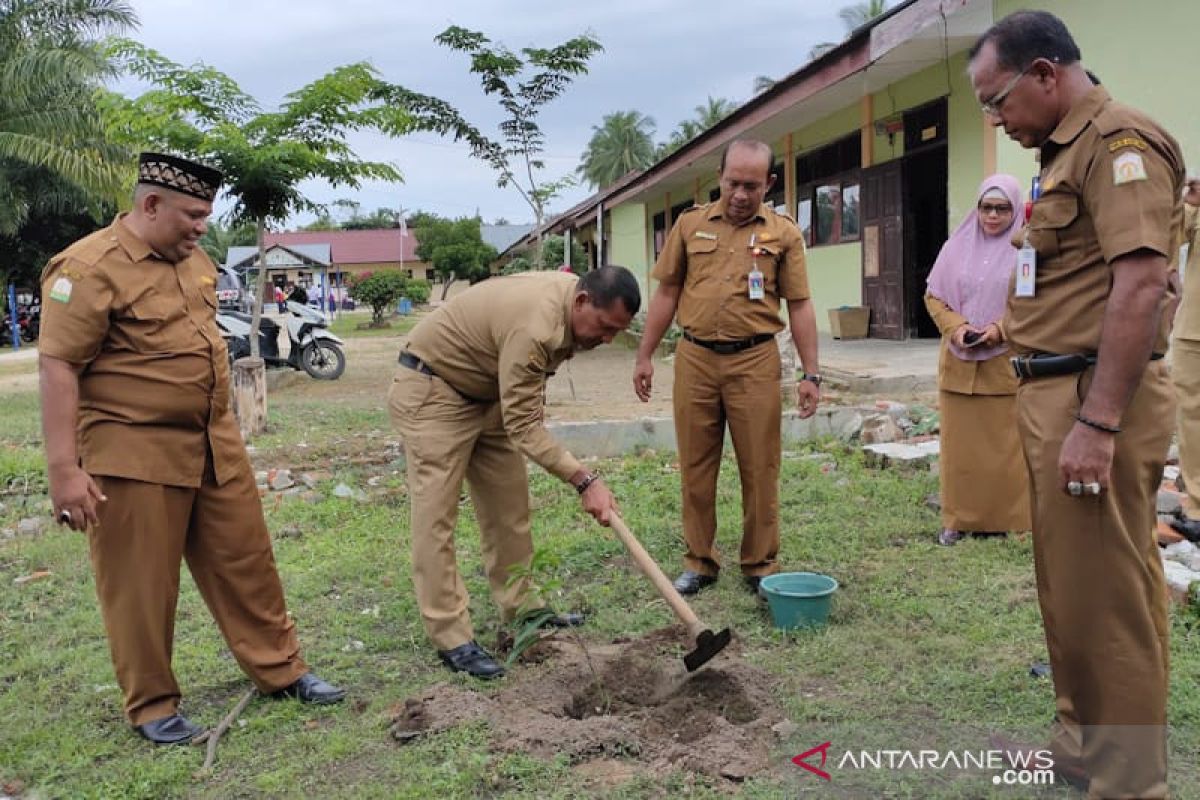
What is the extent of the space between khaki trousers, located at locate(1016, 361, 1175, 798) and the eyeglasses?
63 centimetres

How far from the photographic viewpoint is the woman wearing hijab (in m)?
4.18

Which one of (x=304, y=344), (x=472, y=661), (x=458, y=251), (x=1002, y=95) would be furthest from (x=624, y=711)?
(x=458, y=251)

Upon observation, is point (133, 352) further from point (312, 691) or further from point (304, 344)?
point (304, 344)

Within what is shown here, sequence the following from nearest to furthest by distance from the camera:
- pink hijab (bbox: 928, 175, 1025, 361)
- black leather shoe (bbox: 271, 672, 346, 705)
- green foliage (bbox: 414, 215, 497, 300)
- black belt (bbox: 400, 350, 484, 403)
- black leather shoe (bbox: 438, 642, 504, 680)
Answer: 1. black leather shoe (bbox: 271, 672, 346, 705)
2. black leather shoe (bbox: 438, 642, 504, 680)
3. black belt (bbox: 400, 350, 484, 403)
4. pink hijab (bbox: 928, 175, 1025, 361)
5. green foliage (bbox: 414, 215, 497, 300)

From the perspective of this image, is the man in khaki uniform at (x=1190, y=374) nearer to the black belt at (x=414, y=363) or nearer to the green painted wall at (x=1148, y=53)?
the green painted wall at (x=1148, y=53)

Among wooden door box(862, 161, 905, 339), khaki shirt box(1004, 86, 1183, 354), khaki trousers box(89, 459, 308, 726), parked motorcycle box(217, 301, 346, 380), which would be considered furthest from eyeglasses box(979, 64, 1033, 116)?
parked motorcycle box(217, 301, 346, 380)

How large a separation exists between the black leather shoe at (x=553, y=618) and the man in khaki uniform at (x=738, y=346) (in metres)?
0.49

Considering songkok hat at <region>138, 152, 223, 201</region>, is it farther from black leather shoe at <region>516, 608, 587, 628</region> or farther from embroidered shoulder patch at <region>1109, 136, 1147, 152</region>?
embroidered shoulder patch at <region>1109, 136, 1147, 152</region>

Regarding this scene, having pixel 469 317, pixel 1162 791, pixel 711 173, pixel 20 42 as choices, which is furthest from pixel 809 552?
pixel 20 42

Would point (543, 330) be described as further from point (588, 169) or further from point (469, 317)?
point (588, 169)

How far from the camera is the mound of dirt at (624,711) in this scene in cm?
256

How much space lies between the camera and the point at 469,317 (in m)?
3.30

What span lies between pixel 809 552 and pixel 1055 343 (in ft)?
7.96

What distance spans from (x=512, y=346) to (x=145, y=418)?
43.5 inches
